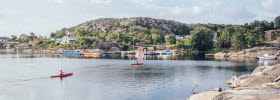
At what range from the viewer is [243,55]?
508ft

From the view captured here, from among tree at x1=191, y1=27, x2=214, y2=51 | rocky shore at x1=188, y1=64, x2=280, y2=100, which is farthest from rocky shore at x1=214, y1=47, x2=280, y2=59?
rocky shore at x1=188, y1=64, x2=280, y2=100

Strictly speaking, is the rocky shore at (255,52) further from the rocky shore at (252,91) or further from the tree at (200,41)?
the rocky shore at (252,91)

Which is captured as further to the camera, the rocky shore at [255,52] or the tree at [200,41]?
the tree at [200,41]

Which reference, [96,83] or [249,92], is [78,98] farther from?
[249,92]

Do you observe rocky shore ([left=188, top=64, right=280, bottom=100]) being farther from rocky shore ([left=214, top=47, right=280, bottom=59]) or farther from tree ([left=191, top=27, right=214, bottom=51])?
tree ([left=191, top=27, right=214, bottom=51])

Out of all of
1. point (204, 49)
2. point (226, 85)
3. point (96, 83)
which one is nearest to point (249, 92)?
point (226, 85)

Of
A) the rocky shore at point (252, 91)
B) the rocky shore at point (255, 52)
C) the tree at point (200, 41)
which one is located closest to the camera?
the rocky shore at point (252, 91)

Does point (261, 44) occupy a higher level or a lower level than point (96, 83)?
higher

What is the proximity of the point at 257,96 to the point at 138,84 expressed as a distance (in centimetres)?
2989

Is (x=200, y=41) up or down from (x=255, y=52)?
up

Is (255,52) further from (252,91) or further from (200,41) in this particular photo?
(252,91)

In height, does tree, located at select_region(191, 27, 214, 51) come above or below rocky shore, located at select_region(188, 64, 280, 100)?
above

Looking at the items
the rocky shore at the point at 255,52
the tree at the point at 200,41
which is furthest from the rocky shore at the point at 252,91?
the tree at the point at 200,41

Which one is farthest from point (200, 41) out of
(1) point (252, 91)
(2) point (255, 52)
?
(1) point (252, 91)
